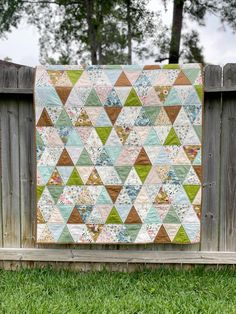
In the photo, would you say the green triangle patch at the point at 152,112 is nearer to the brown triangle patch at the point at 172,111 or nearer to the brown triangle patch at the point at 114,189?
the brown triangle patch at the point at 172,111

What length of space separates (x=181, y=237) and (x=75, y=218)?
864 millimetres

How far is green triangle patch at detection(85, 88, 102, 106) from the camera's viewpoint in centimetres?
292

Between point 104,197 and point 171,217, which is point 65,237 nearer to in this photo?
point 104,197

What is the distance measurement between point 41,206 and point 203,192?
4.30 feet


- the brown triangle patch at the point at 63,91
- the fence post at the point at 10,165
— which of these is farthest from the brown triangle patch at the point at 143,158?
the fence post at the point at 10,165

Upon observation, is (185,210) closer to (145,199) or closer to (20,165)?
(145,199)

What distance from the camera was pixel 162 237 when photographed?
3.04 metres

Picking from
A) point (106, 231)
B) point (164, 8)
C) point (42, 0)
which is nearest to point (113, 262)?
point (106, 231)

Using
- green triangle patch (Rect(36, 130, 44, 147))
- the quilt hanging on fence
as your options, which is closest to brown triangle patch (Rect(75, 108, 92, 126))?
the quilt hanging on fence

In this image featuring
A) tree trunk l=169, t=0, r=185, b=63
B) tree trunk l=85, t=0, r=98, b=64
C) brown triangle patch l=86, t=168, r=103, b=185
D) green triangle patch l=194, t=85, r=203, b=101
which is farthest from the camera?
tree trunk l=85, t=0, r=98, b=64

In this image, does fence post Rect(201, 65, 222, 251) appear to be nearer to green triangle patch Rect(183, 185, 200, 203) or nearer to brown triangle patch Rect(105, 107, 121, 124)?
green triangle patch Rect(183, 185, 200, 203)

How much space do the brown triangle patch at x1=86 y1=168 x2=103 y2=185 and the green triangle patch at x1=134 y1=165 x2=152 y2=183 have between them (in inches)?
12.0

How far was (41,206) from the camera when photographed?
3.03m

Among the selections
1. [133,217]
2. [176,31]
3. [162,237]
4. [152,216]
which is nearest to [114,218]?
[133,217]
